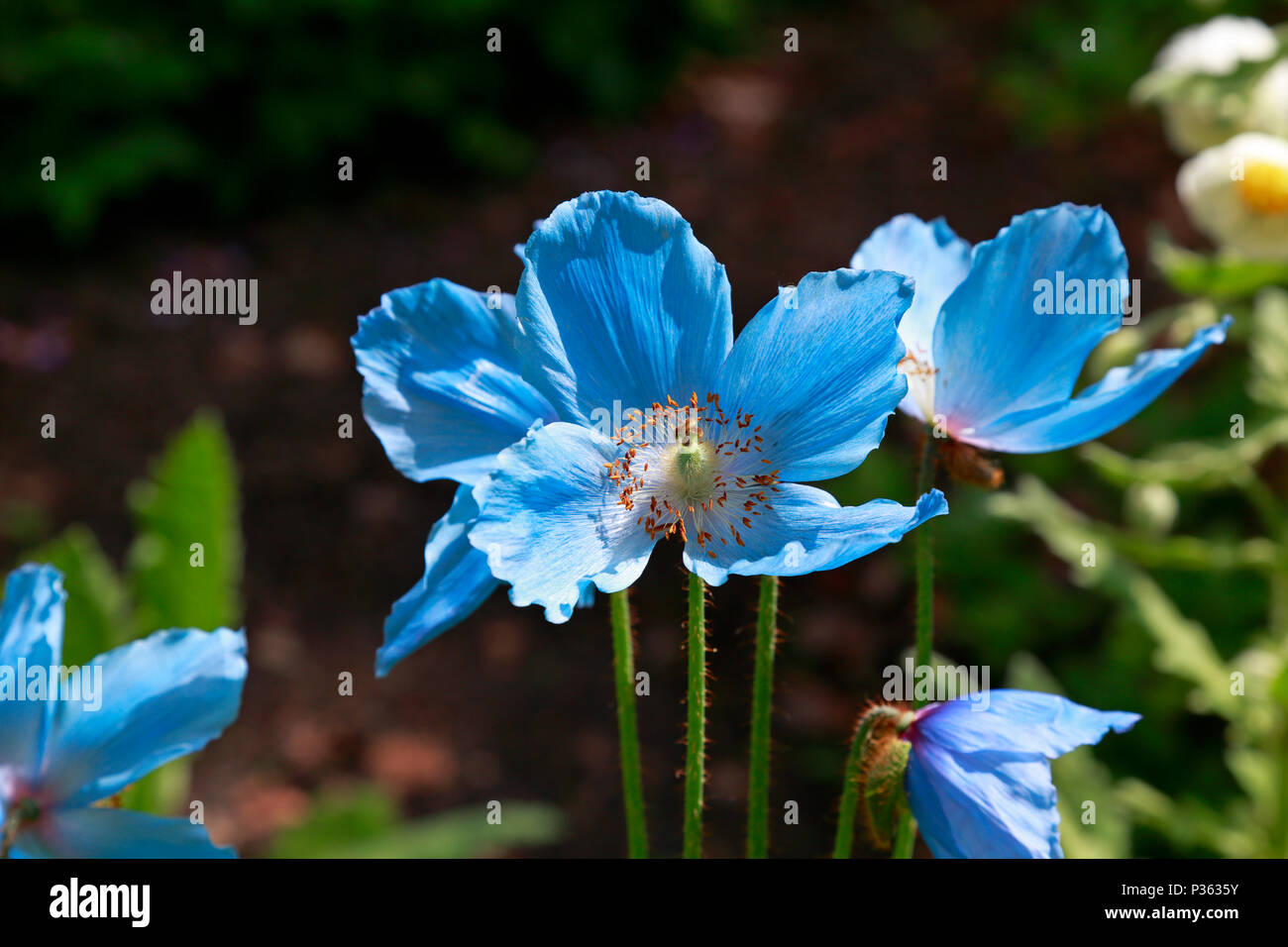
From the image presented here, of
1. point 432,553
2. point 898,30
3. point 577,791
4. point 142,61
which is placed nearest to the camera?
point 432,553

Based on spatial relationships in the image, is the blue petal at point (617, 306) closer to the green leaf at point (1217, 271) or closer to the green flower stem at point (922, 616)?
the green flower stem at point (922, 616)

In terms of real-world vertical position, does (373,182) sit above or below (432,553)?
above

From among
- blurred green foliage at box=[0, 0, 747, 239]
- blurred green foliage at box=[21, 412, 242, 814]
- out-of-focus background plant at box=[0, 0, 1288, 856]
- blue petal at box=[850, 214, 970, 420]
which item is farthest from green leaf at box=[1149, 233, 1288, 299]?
blurred green foliage at box=[0, 0, 747, 239]

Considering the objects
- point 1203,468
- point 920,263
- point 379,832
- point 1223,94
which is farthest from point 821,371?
point 379,832

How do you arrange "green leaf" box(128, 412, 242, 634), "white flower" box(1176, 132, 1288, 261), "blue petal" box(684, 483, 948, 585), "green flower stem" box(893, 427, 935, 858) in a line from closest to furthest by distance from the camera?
"blue petal" box(684, 483, 948, 585) < "green flower stem" box(893, 427, 935, 858) < "white flower" box(1176, 132, 1288, 261) < "green leaf" box(128, 412, 242, 634)

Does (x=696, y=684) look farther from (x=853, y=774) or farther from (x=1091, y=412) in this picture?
(x=1091, y=412)

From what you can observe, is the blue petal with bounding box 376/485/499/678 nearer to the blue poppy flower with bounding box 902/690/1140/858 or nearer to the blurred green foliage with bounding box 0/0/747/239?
the blue poppy flower with bounding box 902/690/1140/858
